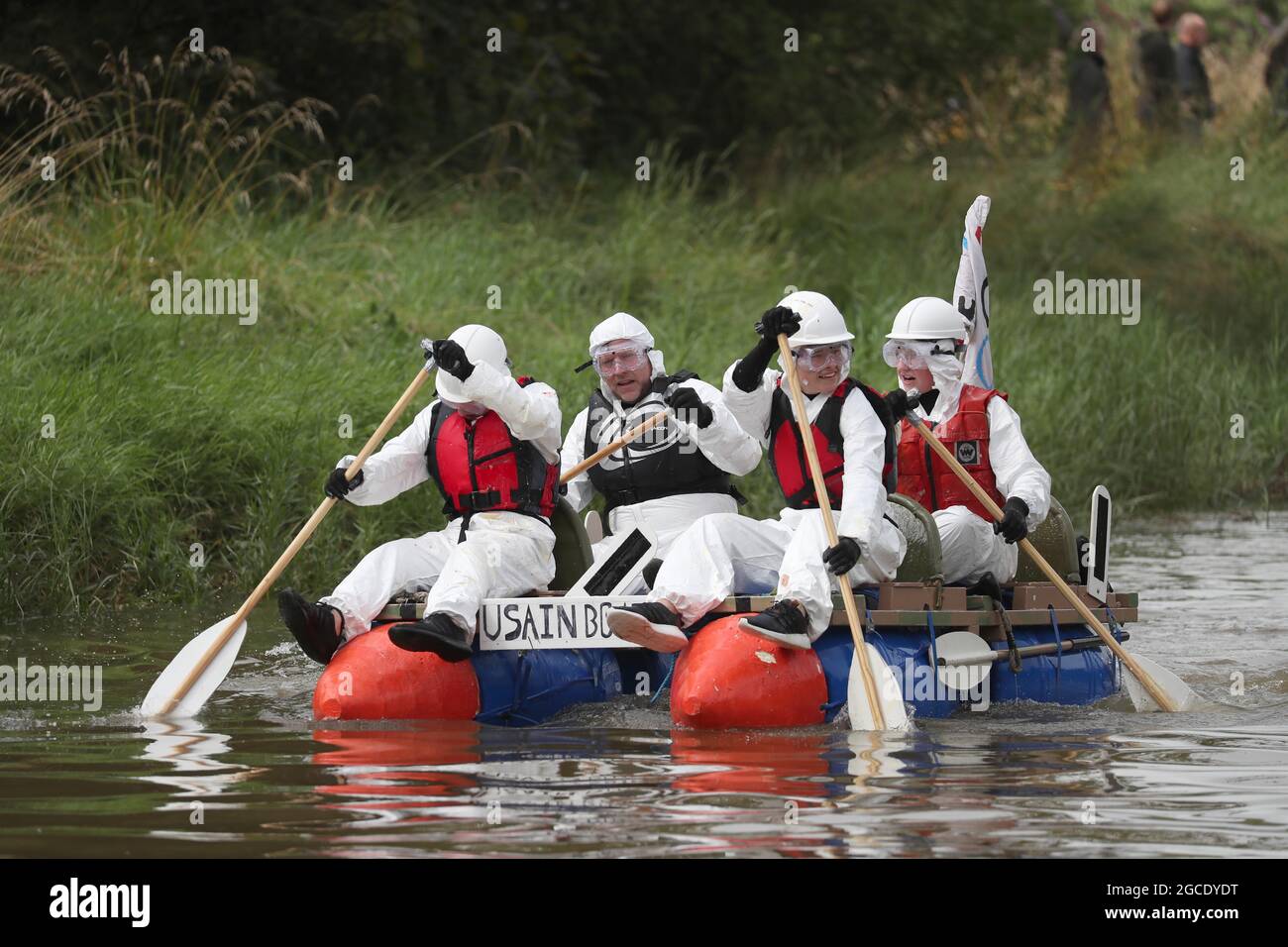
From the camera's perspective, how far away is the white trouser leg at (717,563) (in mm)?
8398

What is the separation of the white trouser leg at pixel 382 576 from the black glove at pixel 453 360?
2.29 feet

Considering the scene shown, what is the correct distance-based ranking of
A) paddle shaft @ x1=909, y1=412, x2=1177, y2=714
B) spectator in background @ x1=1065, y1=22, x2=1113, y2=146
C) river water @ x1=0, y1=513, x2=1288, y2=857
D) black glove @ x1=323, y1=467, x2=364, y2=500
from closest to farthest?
1. river water @ x1=0, y1=513, x2=1288, y2=857
2. black glove @ x1=323, y1=467, x2=364, y2=500
3. paddle shaft @ x1=909, y1=412, x2=1177, y2=714
4. spectator in background @ x1=1065, y1=22, x2=1113, y2=146

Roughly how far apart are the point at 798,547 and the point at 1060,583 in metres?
1.34

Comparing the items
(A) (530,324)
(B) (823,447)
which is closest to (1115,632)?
(B) (823,447)

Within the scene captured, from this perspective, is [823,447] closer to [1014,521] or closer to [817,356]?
[817,356]

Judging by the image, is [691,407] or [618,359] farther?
[618,359]

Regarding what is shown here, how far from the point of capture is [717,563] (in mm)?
8500

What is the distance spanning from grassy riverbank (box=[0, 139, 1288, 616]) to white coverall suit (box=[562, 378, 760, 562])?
244 cm

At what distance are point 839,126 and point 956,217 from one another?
254 centimetres

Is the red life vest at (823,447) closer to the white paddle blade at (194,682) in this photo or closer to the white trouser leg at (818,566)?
the white trouser leg at (818,566)

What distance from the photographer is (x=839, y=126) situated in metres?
22.8

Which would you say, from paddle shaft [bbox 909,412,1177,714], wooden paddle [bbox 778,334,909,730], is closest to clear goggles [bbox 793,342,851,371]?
paddle shaft [bbox 909,412,1177,714]

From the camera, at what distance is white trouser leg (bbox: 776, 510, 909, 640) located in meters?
8.20

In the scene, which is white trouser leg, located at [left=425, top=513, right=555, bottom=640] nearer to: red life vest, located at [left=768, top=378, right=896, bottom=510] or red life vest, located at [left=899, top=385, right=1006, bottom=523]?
red life vest, located at [left=768, top=378, right=896, bottom=510]
